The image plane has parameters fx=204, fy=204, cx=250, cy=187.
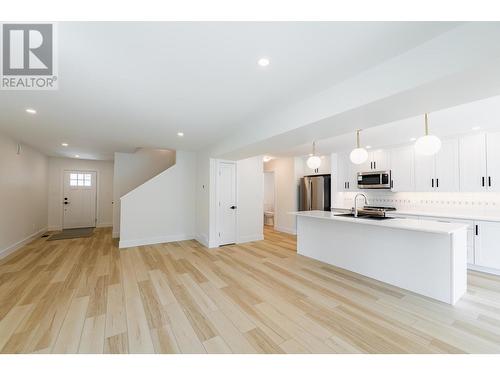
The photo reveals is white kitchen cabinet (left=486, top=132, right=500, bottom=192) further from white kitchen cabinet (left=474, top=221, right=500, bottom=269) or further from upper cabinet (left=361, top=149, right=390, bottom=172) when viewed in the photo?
upper cabinet (left=361, top=149, right=390, bottom=172)

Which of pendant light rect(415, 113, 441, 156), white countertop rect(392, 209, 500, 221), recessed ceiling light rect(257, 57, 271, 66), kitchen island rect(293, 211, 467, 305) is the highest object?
recessed ceiling light rect(257, 57, 271, 66)

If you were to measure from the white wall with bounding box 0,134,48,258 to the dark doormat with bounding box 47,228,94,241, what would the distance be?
0.44 meters

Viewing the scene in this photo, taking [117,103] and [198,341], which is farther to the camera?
[117,103]

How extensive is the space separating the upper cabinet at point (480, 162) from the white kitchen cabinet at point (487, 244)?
67 cm

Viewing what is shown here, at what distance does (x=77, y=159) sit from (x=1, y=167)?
338cm

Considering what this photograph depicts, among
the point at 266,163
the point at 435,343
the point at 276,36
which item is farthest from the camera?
the point at 266,163

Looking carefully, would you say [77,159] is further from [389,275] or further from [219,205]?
[389,275]

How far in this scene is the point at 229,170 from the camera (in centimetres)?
525

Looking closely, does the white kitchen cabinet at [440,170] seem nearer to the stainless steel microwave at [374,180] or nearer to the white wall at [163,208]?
the stainless steel microwave at [374,180]

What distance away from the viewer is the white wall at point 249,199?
17.8 feet

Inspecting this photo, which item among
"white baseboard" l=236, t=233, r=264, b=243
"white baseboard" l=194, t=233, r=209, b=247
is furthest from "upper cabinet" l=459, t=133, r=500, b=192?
"white baseboard" l=194, t=233, r=209, b=247

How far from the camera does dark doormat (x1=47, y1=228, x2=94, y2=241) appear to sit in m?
5.79

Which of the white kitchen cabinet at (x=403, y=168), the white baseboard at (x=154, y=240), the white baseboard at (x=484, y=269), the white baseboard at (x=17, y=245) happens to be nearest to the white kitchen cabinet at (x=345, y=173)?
the white kitchen cabinet at (x=403, y=168)
